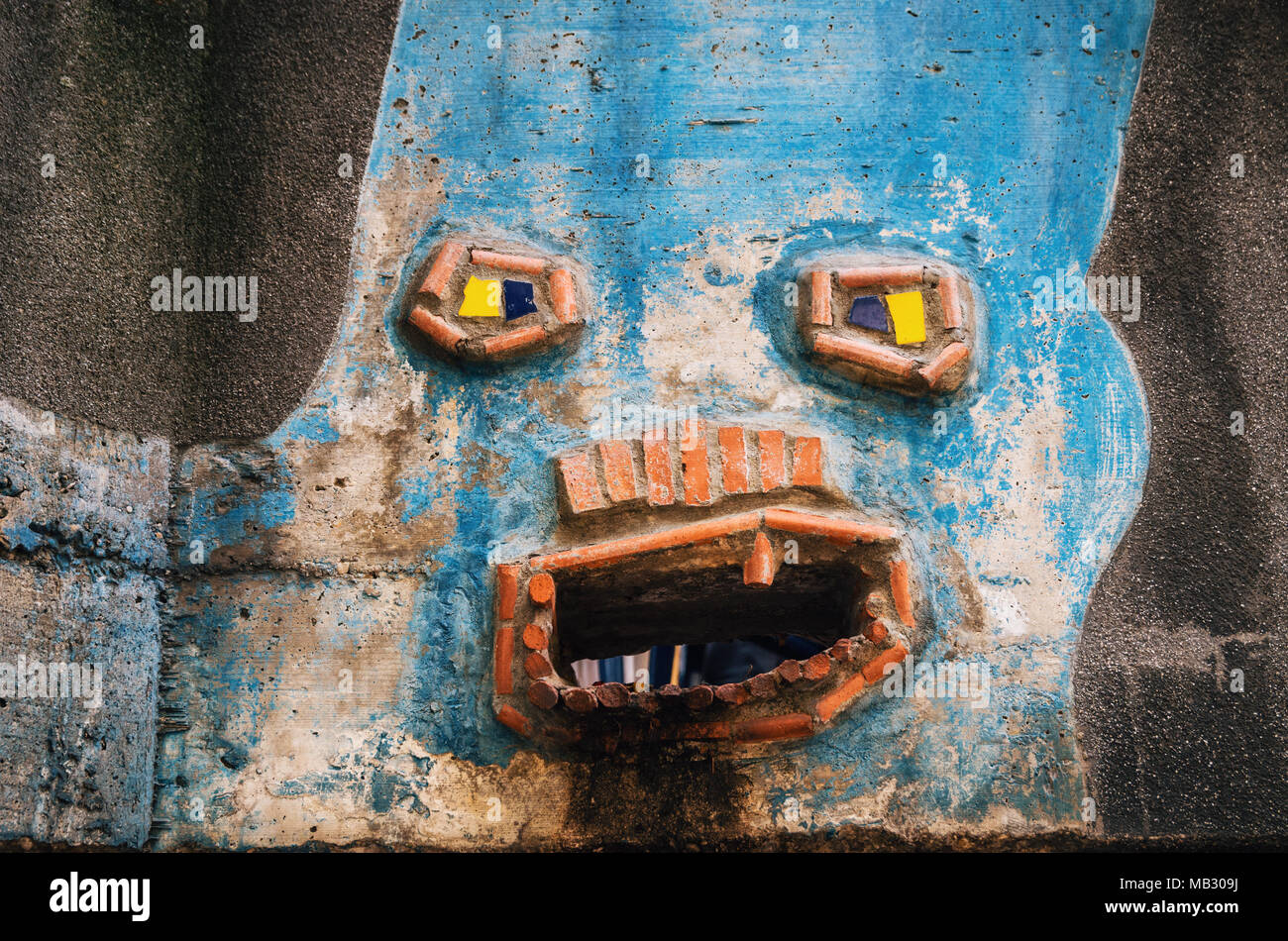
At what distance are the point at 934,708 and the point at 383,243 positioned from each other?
2.09 meters

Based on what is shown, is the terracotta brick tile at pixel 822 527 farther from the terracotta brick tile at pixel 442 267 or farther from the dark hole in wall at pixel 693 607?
the terracotta brick tile at pixel 442 267

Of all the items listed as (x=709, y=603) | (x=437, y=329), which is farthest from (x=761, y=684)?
(x=437, y=329)

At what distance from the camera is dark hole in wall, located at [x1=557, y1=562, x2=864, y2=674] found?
325cm

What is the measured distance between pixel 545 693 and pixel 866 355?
131cm

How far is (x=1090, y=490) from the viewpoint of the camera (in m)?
3.25

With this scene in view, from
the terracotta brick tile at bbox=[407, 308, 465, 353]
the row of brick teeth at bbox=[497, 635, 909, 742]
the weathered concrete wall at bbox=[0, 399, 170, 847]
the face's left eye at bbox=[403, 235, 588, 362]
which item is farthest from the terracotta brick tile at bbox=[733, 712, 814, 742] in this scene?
the weathered concrete wall at bbox=[0, 399, 170, 847]

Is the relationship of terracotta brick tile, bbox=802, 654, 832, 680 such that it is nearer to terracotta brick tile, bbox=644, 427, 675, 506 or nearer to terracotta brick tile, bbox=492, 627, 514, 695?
terracotta brick tile, bbox=644, 427, 675, 506

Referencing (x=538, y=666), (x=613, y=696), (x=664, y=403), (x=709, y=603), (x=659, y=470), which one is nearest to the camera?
(x=613, y=696)

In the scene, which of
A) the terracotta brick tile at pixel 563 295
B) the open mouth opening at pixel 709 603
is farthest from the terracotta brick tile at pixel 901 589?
the terracotta brick tile at pixel 563 295

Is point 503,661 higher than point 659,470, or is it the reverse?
point 659,470

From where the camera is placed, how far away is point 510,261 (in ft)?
10.9

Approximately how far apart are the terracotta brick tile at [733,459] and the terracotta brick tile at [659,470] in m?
0.15

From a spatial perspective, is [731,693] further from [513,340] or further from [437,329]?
[437,329]

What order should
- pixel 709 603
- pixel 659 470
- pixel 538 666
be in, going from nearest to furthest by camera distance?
pixel 538 666, pixel 659 470, pixel 709 603
